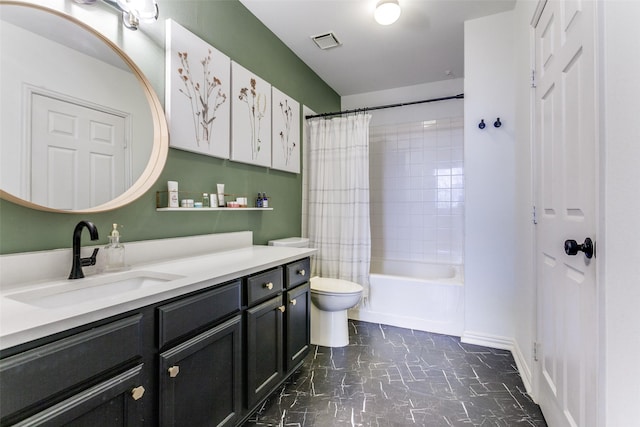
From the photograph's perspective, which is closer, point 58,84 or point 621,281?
point 621,281

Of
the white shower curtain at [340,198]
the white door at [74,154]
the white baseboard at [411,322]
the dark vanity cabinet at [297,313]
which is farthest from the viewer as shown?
the white shower curtain at [340,198]

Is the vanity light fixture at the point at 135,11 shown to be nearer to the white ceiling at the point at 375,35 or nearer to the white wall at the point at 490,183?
the white ceiling at the point at 375,35

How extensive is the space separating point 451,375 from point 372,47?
9.19ft

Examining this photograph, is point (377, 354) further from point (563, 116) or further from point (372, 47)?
point (372, 47)

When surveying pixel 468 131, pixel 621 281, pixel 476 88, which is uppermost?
pixel 476 88

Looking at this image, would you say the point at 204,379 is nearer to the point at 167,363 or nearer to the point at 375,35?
the point at 167,363

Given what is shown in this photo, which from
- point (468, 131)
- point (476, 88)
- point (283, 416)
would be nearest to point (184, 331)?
point (283, 416)

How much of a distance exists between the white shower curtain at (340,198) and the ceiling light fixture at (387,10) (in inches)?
32.4

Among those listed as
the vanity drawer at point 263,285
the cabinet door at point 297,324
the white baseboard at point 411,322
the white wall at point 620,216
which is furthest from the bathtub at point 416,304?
the white wall at point 620,216

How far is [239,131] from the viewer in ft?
6.97

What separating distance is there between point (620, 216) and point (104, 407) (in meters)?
1.60

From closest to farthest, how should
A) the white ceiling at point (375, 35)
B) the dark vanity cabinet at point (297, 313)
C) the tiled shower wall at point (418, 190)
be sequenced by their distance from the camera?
the dark vanity cabinet at point (297, 313)
the white ceiling at point (375, 35)
the tiled shower wall at point (418, 190)

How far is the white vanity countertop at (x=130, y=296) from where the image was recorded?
28.2 inches

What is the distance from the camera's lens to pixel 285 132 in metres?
2.69
